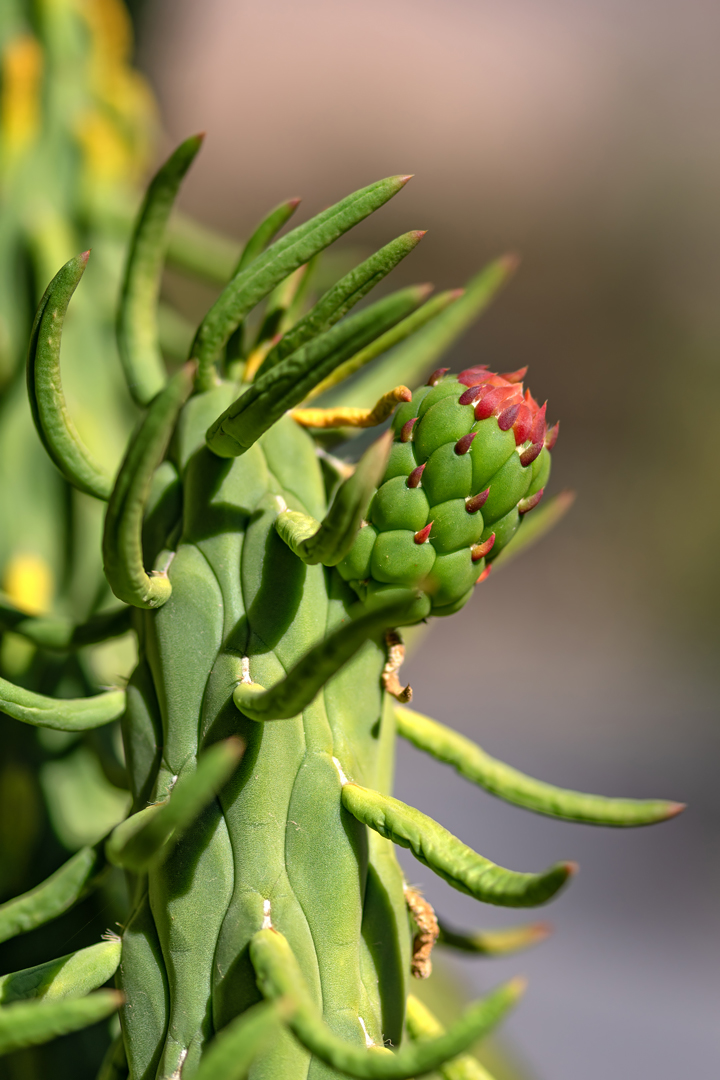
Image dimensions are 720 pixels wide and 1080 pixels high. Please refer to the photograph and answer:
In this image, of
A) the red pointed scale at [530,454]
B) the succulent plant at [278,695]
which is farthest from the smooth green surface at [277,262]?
the red pointed scale at [530,454]

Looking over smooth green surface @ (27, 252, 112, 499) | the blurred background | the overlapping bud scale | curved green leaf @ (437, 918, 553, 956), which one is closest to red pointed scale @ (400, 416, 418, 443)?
the overlapping bud scale

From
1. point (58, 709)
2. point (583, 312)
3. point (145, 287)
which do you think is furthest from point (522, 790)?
point (583, 312)

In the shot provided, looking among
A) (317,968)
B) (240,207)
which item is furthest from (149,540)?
(240,207)

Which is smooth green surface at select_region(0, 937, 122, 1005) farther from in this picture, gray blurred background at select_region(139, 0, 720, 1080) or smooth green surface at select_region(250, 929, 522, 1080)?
gray blurred background at select_region(139, 0, 720, 1080)

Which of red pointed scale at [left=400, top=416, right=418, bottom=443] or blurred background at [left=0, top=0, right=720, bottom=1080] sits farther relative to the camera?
blurred background at [left=0, top=0, right=720, bottom=1080]

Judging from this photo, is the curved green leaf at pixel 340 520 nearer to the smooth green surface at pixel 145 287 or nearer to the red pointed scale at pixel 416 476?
the red pointed scale at pixel 416 476

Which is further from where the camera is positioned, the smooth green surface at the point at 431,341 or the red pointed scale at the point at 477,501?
the smooth green surface at the point at 431,341
